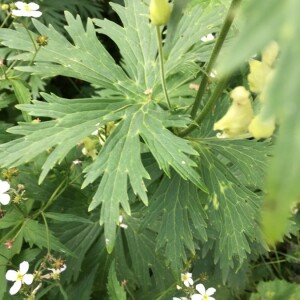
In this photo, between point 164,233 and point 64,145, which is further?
point 164,233

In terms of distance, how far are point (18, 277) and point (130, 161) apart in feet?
1.21

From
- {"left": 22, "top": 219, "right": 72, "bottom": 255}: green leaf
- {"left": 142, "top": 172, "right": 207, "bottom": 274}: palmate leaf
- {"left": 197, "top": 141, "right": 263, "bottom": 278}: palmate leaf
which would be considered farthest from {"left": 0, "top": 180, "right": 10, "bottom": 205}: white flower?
{"left": 197, "top": 141, "right": 263, "bottom": 278}: palmate leaf

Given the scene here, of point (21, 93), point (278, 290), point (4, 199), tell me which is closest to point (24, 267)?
point (4, 199)

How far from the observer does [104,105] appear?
1118 mm

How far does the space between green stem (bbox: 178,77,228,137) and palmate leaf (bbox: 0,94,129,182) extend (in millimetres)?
150

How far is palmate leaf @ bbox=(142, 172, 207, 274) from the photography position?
3.82ft

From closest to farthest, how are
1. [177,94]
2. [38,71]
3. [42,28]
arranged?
[38,71], [42,28], [177,94]

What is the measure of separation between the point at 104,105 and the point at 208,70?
0.25 meters

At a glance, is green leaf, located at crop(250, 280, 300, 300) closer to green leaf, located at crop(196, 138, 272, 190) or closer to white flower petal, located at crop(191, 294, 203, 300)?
white flower petal, located at crop(191, 294, 203, 300)

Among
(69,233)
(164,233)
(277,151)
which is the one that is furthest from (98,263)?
(277,151)

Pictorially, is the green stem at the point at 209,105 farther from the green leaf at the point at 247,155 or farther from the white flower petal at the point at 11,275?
the white flower petal at the point at 11,275

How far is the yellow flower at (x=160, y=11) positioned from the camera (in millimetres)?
827

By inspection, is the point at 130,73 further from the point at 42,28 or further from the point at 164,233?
the point at 164,233

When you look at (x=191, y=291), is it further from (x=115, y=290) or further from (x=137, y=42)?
(x=137, y=42)
